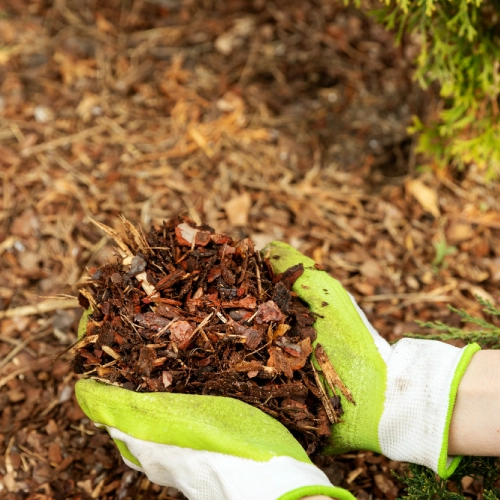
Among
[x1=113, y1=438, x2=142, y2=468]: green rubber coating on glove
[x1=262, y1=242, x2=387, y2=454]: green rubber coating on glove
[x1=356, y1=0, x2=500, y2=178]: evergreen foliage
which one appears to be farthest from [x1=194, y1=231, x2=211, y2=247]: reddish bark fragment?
[x1=356, y1=0, x2=500, y2=178]: evergreen foliage

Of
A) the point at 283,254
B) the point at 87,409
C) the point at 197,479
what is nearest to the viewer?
the point at 197,479

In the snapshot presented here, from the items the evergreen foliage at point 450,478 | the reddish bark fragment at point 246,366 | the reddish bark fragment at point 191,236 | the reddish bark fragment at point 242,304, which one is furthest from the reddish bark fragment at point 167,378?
the evergreen foliage at point 450,478

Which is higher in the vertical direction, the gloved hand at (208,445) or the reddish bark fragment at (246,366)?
the reddish bark fragment at (246,366)

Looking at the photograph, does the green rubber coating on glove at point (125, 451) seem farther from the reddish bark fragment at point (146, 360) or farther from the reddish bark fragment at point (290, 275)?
the reddish bark fragment at point (290, 275)

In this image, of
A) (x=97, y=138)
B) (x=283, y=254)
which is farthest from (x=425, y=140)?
(x=97, y=138)

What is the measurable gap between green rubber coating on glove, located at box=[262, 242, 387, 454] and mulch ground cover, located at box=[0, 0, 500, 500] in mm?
463

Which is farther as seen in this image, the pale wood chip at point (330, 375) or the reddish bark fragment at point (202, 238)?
the reddish bark fragment at point (202, 238)

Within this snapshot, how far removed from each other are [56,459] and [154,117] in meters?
2.49

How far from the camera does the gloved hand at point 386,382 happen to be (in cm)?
191

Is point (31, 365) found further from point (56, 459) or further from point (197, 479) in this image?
point (197, 479)

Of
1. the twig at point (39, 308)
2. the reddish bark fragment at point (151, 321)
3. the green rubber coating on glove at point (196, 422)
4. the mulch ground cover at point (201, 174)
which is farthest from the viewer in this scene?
the twig at point (39, 308)

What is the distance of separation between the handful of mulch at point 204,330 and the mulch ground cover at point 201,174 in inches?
24.5

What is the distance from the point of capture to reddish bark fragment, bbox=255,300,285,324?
2023 millimetres

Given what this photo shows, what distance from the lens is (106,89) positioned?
159 inches
